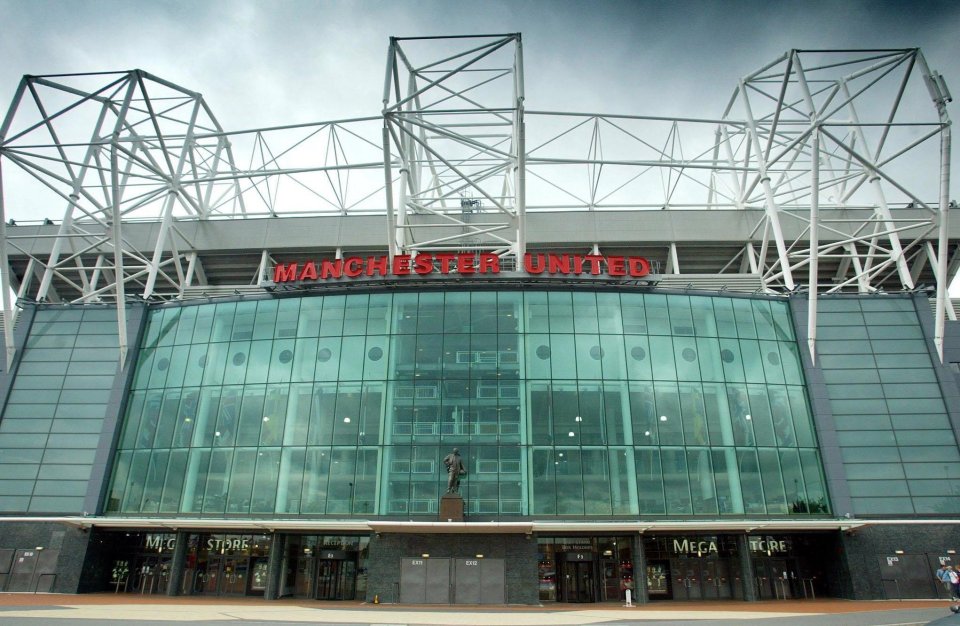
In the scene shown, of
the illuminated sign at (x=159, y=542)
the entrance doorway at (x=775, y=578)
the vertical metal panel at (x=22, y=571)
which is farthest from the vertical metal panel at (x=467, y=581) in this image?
the vertical metal panel at (x=22, y=571)

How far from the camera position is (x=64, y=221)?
4444 centimetres

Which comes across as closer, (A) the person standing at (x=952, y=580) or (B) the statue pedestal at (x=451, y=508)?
(A) the person standing at (x=952, y=580)

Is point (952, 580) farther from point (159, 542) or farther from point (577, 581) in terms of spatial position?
point (159, 542)

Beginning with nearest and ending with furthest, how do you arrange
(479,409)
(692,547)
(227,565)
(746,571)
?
(746,571) < (479,409) < (692,547) < (227,565)

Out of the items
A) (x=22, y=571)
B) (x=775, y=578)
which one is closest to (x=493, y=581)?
(x=775, y=578)

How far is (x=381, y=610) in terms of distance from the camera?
2778cm

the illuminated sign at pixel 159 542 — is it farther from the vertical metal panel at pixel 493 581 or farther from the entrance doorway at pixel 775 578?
the entrance doorway at pixel 775 578

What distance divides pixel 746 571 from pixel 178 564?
104ft

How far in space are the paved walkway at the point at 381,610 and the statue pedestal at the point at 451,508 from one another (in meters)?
4.19

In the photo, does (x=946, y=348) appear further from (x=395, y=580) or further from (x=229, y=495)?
(x=229, y=495)

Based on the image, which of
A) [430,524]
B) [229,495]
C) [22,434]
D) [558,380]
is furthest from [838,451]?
[22,434]

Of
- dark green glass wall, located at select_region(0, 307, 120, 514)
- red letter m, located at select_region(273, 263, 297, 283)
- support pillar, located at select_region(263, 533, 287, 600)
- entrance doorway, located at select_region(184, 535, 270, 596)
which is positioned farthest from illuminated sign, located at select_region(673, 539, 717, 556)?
dark green glass wall, located at select_region(0, 307, 120, 514)

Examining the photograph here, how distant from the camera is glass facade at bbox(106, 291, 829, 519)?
110 ft

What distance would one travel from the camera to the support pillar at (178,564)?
34.1 metres
